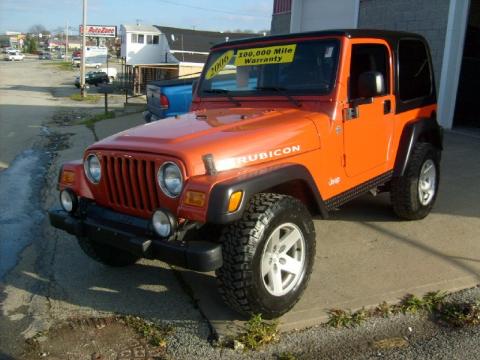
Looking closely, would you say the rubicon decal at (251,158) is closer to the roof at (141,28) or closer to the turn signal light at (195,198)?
the turn signal light at (195,198)

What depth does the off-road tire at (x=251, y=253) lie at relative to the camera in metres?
3.10

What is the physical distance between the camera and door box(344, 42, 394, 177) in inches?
165

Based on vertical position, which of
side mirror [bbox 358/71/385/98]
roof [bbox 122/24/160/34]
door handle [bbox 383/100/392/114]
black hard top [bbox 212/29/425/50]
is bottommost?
door handle [bbox 383/100/392/114]

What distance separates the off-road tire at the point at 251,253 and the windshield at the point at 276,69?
4.16 feet

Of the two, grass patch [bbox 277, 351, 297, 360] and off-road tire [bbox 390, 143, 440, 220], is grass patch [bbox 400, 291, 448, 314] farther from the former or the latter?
off-road tire [bbox 390, 143, 440, 220]

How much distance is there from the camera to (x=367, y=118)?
172 inches

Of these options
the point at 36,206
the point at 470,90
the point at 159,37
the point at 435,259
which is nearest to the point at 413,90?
the point at 435,259

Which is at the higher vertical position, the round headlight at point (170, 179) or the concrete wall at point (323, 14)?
the concrete wall at point (323, 14)

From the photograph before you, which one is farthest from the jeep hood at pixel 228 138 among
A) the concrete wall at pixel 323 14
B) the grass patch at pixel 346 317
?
the concrete wall at pixel 323 14

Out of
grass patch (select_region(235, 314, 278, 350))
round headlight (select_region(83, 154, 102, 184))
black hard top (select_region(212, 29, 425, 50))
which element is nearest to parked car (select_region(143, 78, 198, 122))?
black hard top (select_region(212, 29, 425, 50))

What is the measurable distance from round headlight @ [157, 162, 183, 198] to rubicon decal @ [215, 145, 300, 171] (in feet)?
0.83

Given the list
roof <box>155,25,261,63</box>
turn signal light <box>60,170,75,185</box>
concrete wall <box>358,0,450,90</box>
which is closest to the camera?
turn signal light <box>60,170,75,185</box>

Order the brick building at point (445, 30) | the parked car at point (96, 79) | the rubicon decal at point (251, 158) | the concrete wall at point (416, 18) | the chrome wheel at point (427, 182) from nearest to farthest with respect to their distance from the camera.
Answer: the rubicon decal at point (251, 158) → the chrome wheel at point (427, 182) → the brick building at point (445, 30) → the concrete wall at point (416, 18) → the parked car at point (96, 79)

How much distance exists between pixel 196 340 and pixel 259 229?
84cm
